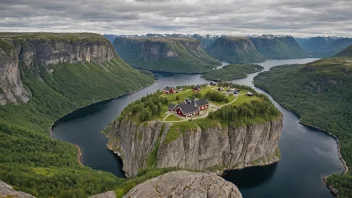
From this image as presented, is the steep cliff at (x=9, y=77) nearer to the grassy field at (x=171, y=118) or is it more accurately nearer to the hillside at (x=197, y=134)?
the hillside at (x=197, y=134)

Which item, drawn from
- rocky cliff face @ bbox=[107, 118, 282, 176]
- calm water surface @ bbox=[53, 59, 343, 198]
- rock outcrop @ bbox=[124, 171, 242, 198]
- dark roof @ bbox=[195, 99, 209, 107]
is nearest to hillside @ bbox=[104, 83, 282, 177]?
rocky cliff face @ bbox=[107, 118, 282, 176]

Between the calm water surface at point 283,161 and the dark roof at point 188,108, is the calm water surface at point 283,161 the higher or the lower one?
the lower one

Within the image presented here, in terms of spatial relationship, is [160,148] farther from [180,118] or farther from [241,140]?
[241,140]

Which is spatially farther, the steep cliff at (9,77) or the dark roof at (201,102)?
the steep cliff at (9,77)

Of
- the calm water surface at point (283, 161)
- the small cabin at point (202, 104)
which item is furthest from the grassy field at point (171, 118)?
the calm water surface at point (283, 161)

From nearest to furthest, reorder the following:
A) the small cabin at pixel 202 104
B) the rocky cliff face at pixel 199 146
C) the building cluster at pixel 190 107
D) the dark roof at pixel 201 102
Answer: the rocky cliff face at pixel 199 146, the building cluster at pixel 190 107, the small cabin at pixel 202 104, the dark roof at pixel 201 102

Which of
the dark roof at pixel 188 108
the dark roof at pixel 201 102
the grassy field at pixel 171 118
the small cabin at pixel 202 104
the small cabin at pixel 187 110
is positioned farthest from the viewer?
the dark roof at pixel 201 102

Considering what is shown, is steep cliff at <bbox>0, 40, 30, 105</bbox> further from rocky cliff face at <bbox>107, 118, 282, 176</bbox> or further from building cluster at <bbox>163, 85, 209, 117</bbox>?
building cluster at <bbox>163, 85, 209, 117</bbox>
